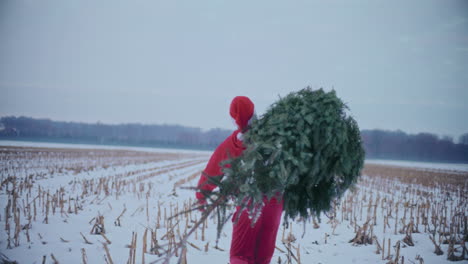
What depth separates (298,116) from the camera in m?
2.44

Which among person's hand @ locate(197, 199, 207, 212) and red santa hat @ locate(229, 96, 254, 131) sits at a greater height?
red santa hat @ locate(229, 96, 254, 131)

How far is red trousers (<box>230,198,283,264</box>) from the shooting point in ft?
9.55

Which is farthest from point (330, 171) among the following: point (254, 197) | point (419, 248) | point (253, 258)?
point (419, 248)

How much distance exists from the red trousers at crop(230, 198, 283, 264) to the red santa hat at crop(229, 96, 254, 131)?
1.02 metres

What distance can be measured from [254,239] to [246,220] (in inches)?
9.8

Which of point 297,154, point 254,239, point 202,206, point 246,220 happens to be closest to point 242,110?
point 297,154

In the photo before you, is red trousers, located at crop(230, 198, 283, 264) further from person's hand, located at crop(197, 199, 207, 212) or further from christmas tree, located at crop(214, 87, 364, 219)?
person's hand, located at crop(197, 199, 207, 212)

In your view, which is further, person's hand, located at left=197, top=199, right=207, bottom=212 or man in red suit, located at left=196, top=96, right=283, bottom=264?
man in red suit, located at left=196, top=96, right=283, bottom=264

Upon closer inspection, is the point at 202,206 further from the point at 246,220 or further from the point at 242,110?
the point at 242,110

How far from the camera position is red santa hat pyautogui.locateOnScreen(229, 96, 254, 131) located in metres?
2.88

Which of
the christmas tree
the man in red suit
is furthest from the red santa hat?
the christmas tree

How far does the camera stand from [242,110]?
9.48 ft

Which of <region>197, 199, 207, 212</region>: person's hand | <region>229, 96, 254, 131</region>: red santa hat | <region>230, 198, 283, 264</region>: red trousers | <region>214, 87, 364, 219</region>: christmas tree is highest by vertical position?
<region>229, 96, 254, 131</region>: red santa hat

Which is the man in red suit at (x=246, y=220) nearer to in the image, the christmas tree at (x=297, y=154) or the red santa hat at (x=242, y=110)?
the red santa hat at (x=242, y=110)
